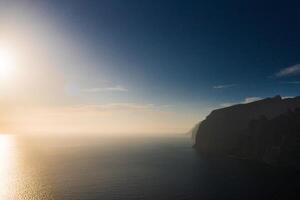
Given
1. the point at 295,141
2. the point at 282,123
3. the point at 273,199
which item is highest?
the point at 282,123

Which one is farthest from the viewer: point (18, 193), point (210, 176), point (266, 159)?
point (266, 159)

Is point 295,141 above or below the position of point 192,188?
above

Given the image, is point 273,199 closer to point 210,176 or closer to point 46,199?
point 210,176

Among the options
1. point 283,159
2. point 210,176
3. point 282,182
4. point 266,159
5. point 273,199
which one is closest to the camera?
point 273,199

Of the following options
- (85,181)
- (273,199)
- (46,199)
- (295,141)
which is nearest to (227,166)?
(295,141)

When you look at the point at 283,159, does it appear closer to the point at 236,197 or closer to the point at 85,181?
the point at 236,197

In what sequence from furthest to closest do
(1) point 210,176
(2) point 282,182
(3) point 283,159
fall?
(3) point 283,159, (1) point 210,176, (2) point 282,182

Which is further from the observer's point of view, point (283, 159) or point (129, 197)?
point (283, 159)

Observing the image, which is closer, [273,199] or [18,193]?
[273,199]

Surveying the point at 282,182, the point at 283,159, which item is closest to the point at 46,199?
the point at 282,182
